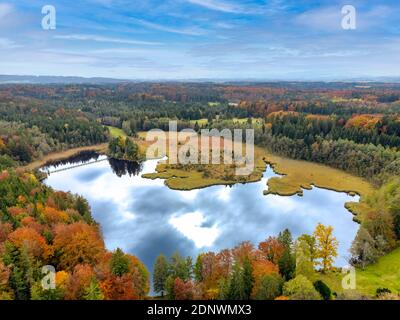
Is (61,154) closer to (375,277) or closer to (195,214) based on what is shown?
(195,214)

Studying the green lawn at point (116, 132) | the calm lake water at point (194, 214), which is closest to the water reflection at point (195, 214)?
the calm lake water at point (194, 214)

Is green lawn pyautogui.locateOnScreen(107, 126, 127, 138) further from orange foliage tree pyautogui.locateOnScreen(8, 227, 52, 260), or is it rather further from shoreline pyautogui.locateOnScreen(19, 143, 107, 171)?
orange foliage tree pyautogui.locateOnScreen(8, 227, 52, 260)

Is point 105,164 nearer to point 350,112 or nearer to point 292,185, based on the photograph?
point 292,185

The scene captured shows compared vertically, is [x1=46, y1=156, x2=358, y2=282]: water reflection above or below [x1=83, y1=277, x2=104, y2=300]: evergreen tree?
below

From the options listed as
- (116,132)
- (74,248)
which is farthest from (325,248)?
(116,132)

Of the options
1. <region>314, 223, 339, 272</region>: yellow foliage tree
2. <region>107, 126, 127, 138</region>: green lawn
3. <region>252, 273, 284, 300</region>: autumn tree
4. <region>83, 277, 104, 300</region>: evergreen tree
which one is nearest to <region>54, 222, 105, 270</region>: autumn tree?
<region>83, 277, 104, 300</region>: evergreen tree

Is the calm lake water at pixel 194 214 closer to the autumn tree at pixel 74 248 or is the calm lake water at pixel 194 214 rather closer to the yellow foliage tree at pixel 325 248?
the yellow foliage tree at pixel 325 248

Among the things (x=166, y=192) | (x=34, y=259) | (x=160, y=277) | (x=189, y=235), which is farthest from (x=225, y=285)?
(x=166, y=192)

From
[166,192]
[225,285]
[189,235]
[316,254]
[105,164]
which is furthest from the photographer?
[105,164]
